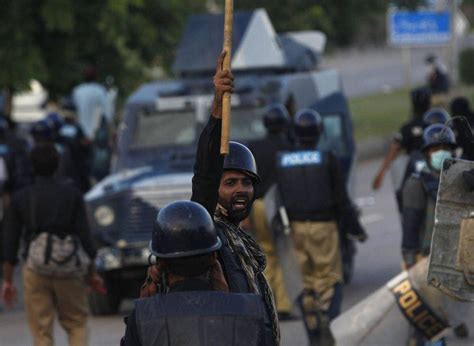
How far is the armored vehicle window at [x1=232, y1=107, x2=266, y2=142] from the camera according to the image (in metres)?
14.2

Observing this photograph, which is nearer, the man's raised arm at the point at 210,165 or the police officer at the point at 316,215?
the man's raised arm at the point at 210,165

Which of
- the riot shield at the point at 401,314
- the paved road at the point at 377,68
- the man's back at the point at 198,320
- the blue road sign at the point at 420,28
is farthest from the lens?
the paved road at the point at 377,68

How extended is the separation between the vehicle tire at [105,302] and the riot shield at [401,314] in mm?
4076

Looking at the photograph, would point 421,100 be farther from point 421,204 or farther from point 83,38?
point 83,38

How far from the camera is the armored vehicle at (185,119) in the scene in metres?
13.2

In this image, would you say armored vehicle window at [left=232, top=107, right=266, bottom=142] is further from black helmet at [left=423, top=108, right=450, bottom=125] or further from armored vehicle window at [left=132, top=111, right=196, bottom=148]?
black helmet at [left=423, top=108, right=450, bottom=125]

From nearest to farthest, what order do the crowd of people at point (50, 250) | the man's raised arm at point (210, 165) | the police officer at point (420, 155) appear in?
the man's raised arm at point (210, 165), the crowd of people at point (50, 250), the police officer at point (420, 155)

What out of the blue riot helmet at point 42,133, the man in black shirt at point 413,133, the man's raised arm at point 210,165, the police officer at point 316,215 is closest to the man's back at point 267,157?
the police officer at point 316,215

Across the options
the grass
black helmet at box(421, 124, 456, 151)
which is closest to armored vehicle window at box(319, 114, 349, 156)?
black helmet at box(421, 124, 456, 151)

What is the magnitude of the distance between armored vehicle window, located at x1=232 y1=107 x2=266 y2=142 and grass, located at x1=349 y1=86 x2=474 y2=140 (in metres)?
17.4

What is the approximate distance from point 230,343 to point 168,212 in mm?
469

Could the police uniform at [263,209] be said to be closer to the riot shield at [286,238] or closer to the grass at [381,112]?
the riot shield at [286,238]

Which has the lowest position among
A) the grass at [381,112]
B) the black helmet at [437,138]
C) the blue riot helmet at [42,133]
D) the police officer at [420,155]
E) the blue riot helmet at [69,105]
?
the grass at [381,112]

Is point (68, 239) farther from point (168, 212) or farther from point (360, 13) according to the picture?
point (360, 13)
